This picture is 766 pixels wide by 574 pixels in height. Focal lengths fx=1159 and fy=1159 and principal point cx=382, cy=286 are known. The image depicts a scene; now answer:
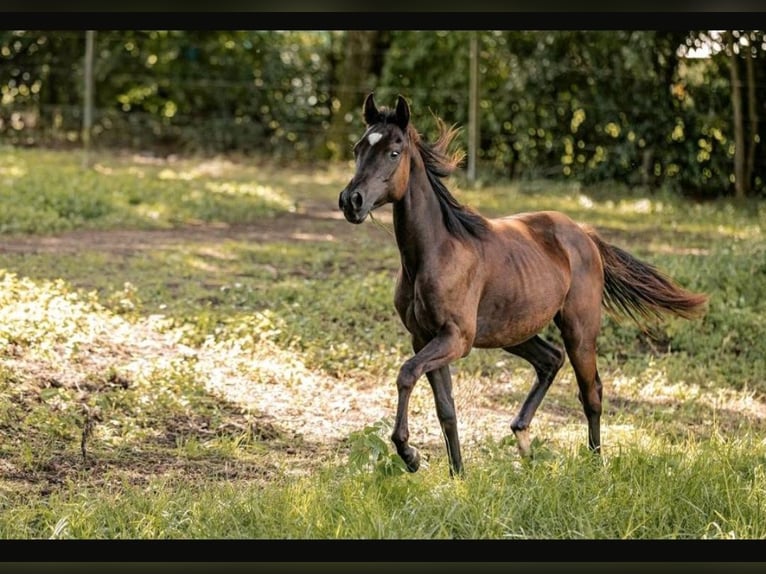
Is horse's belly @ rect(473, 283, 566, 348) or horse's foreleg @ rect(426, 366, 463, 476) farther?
horse's belly @ rect(473, 283, 566, 348)

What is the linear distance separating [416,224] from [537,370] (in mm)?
1241

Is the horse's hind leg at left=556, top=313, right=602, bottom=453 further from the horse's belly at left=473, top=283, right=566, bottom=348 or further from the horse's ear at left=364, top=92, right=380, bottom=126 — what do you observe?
the horse's ear at left=364, top=92, right=380, bottom=126

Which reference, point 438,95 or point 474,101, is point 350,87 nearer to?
point 438,95

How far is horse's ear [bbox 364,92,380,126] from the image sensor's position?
492cm

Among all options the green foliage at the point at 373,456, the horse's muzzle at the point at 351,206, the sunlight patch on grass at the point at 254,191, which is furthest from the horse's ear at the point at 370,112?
the sunlight patch on grass at the point at 254,191

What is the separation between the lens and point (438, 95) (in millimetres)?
16188

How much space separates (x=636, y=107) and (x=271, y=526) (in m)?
11.7

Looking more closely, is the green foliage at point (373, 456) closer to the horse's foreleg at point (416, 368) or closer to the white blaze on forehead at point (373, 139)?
the horse's foreleg at point (416, 368)

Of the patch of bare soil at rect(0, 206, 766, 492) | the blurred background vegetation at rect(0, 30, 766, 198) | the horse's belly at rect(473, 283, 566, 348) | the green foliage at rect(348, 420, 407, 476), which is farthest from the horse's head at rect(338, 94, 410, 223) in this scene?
the blurred background vegetation at rect(0, 30, 766, 198)

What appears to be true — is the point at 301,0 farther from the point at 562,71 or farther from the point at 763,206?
the point at 562,71

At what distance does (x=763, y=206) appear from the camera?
531 inches

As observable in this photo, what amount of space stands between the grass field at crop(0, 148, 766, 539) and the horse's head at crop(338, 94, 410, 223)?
1.08 ft

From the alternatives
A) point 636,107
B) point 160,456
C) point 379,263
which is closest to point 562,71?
point 636,107

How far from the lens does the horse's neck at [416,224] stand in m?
5.14
